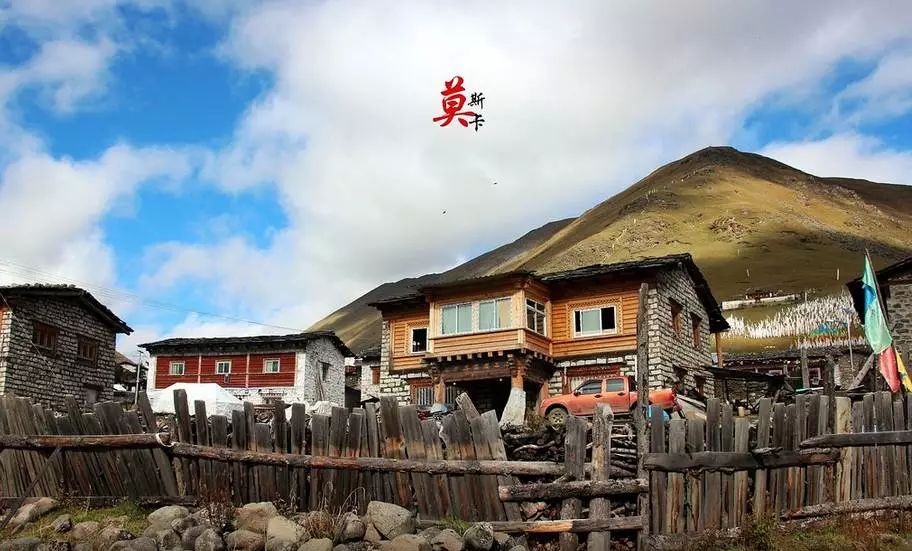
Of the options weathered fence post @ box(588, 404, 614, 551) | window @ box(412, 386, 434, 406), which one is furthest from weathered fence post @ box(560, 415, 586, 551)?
window @ box(412, 386, 434, 406)

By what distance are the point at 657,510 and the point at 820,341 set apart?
157ft

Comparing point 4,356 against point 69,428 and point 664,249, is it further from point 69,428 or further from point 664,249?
point 664,249

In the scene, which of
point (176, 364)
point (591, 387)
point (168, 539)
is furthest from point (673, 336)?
point (176, 364)

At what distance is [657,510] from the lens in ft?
41.0

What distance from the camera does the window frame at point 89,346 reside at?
125 ft

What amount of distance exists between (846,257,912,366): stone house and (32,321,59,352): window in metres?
34.7

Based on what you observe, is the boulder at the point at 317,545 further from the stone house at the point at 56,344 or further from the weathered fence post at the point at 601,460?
the stone house at the point at 56,344

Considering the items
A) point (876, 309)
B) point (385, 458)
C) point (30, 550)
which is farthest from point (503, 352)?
point (30, 550)

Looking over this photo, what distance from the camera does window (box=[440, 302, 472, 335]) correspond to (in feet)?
114

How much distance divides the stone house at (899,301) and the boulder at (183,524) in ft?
76.5

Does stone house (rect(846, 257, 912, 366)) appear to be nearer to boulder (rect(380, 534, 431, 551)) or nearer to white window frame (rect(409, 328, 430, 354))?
white window frame (rect(409, 328, 430, 354))

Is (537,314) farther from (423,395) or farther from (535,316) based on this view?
(423,395)

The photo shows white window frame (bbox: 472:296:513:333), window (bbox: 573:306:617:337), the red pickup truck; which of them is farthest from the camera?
white window frame (bbox: 472:296:513:333)

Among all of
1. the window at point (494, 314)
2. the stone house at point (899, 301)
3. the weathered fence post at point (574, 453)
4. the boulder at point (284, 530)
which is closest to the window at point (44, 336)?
the window at point (494, 314)
